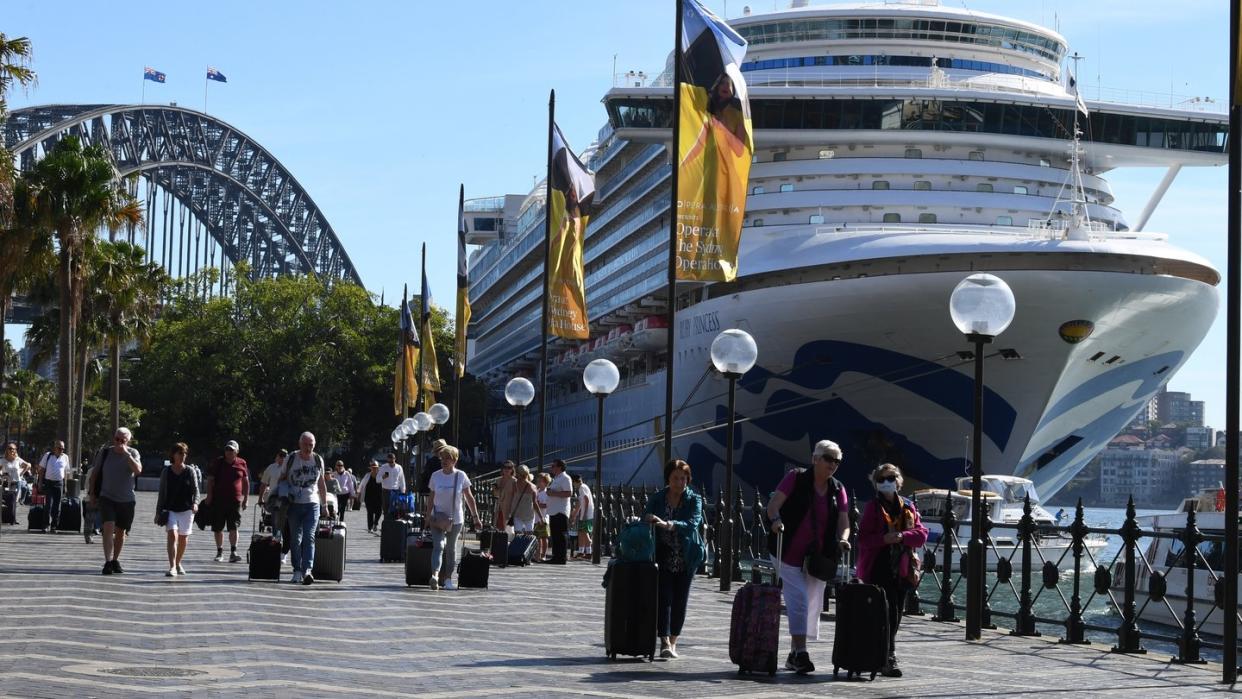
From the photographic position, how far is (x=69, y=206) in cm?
4028

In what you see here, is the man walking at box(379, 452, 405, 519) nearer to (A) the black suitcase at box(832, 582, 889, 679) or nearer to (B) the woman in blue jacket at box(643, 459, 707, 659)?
(B) the woman in blue jacket at box(643, 459, 707, 659)

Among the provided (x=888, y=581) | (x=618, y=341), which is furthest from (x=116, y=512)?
→ (x=618, y=341)

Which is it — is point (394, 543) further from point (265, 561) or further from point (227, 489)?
point (265, 561)

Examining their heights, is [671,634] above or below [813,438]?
below

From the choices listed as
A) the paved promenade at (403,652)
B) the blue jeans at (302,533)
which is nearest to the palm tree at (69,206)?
the blue jeans at (302,533)

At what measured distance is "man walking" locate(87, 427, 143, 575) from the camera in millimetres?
19062

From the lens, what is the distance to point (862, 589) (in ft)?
37.4

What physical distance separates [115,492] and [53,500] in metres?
12.3

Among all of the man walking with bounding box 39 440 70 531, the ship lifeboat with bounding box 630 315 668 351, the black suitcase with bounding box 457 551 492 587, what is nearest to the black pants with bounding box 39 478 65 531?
the man walking with bounding box 39 440 70 531

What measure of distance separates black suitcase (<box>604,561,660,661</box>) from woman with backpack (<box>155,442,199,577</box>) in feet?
27.3

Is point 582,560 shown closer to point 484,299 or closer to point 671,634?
point 671,634

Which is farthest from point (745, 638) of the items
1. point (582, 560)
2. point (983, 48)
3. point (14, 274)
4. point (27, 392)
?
point (27, 392)

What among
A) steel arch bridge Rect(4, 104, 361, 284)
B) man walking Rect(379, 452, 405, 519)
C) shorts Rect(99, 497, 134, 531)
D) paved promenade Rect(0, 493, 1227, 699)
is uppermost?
steel arch bridge Rect(4, 104, 361, 284)

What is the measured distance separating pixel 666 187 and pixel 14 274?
17.4m
